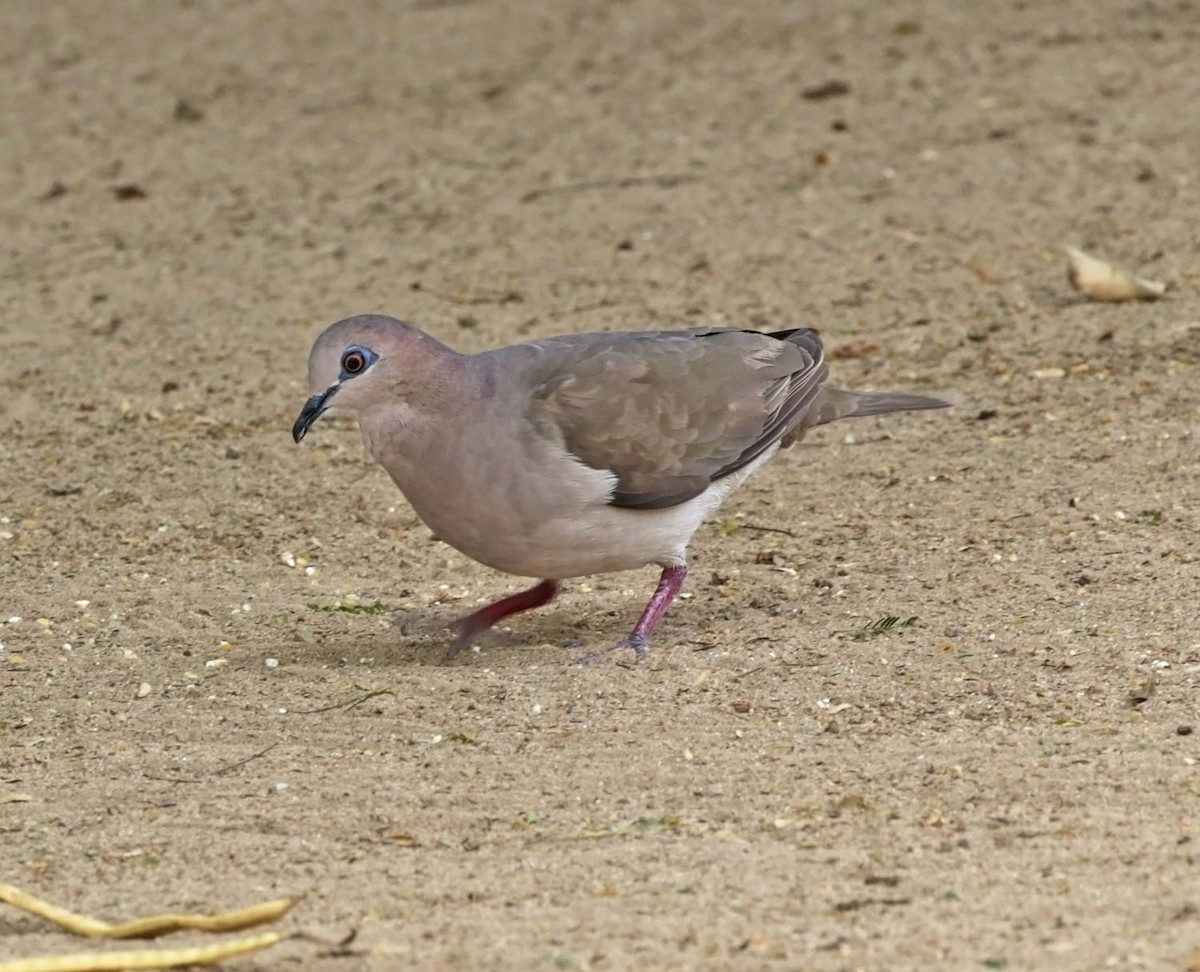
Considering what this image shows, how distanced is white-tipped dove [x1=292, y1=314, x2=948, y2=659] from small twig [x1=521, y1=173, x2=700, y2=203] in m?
3.69

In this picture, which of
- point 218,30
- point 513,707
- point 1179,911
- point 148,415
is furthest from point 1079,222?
point 218,30

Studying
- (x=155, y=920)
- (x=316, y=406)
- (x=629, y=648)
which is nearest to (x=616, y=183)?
(x=629, y=648)

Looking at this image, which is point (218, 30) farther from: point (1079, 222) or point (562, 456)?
point (562, 456)

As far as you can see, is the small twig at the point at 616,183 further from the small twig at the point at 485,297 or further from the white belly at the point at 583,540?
the white belly at the point at 583,540

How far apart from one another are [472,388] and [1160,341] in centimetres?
311

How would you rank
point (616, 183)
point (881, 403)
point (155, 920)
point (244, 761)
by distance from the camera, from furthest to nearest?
1. point (616, 183)
2. point (881, 403)
3. point (244, 761)
4. point (155, 920)

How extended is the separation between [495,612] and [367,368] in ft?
2.67

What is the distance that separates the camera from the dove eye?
475 centimetres

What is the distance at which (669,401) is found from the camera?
17.1ft

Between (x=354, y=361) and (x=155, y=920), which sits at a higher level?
(x=354, y=361)

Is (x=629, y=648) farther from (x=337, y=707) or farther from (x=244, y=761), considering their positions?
(x=244, y=761)

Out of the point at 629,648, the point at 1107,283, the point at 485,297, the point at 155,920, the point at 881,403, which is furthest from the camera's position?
the point at 485,297

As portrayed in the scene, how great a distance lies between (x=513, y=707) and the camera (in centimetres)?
464

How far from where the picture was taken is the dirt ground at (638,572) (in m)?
3.69
